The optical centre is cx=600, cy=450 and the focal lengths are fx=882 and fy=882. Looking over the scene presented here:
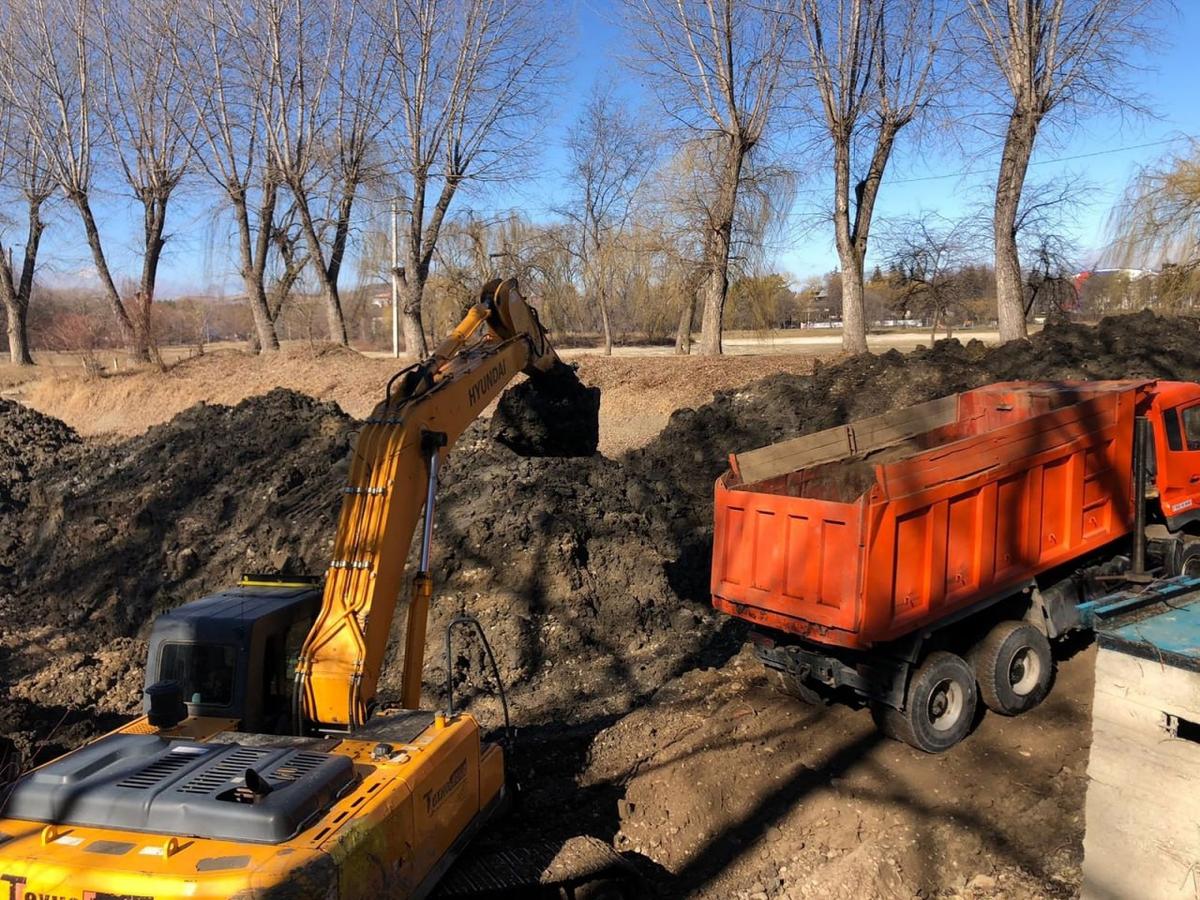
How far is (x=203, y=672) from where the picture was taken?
480 cm

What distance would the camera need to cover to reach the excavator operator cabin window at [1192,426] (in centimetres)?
798

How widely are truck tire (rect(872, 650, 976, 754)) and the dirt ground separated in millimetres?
166

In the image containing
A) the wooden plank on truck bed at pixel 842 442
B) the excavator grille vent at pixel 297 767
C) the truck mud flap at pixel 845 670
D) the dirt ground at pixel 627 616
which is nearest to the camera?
the excavator grille vent at pixel 297 767

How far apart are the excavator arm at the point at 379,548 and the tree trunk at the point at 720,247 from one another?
1686cm

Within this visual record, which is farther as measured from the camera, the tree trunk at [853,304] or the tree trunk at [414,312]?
the tree trunk at [414,312]

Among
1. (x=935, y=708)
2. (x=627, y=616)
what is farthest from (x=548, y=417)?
(x=935, y=708)

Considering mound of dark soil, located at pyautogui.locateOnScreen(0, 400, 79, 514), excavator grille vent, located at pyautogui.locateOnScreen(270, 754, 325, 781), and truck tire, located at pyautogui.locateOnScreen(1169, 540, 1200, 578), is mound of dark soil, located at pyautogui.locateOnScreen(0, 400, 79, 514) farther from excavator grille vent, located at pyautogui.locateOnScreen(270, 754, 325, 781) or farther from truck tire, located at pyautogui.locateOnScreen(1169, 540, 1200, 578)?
truck tire, located at pyautogui.locateOnScreen(1169, 540, 1200, 578)

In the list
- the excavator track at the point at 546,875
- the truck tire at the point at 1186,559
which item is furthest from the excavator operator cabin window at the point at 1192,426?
the excavator track at the point at 546,875

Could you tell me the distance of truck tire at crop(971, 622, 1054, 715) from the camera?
664 cm

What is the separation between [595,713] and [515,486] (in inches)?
134

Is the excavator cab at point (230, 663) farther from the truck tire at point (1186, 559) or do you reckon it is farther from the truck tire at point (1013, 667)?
the truck tire at point (1186, 559)

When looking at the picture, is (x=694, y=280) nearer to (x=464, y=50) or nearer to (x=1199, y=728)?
(x=464, y=50)

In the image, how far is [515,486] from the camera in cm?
1047

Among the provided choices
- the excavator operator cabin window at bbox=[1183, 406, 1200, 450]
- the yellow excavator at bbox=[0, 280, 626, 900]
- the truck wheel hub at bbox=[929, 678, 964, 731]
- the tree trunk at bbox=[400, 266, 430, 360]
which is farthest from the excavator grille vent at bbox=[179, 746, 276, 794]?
the tree trunk at bbox=[400, 266, 430, 360]
